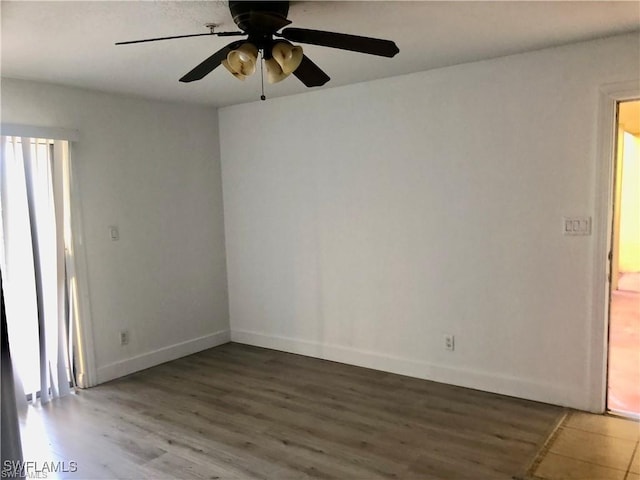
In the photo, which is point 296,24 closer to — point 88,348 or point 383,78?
point 383,78

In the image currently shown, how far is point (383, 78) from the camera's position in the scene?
12.6 feet

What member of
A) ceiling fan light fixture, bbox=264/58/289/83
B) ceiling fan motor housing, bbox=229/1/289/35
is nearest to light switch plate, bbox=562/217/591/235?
ceiling fan light fixture, bbox=264/58/289/83

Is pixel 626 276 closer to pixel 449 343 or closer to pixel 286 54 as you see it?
pixel 449 343

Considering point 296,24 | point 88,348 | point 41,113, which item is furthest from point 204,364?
point 296,24

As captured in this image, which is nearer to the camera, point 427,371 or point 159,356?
point 427,371

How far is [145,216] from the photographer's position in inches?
171

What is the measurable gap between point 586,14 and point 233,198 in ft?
11.0

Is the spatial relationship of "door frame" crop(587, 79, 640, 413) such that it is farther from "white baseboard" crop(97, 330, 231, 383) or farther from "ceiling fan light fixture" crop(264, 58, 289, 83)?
"white baseboard" crop(97, 330, 231, 383)

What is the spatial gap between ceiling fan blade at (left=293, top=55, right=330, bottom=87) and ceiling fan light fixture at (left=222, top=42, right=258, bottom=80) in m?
0.26

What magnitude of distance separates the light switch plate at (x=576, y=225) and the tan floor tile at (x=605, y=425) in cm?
116

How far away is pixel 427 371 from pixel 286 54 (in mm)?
Result: 2680

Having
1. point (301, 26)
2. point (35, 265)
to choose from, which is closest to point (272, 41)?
point (301, 26)

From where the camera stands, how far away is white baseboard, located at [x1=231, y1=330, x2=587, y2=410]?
3.33 metres

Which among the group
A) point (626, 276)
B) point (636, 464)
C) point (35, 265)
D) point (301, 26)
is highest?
point (301, 26)
